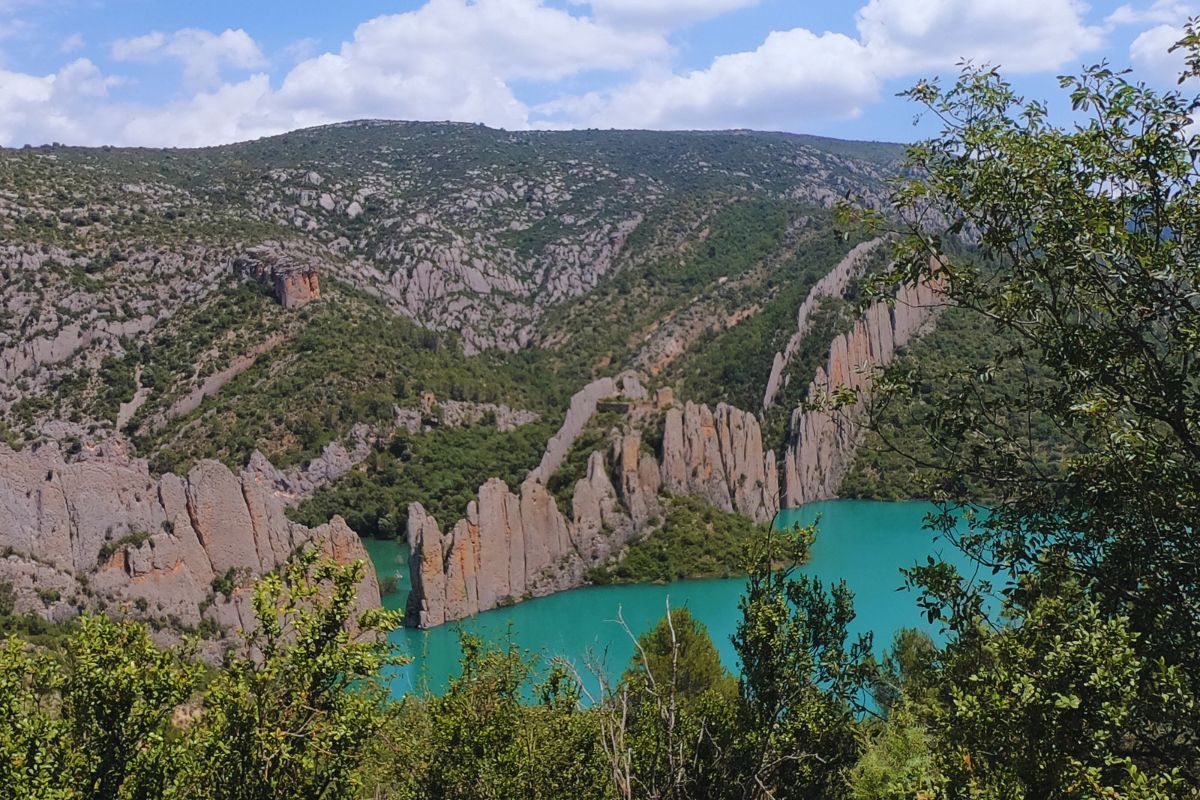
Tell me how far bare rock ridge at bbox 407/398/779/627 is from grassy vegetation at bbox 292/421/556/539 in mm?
6037

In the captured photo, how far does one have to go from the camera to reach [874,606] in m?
30.0

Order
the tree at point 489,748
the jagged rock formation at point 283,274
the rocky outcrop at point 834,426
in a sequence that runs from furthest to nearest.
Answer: the jagged rock formation at point 283,274, the rocky outcrop at point 834,426, the tree at point 489,748

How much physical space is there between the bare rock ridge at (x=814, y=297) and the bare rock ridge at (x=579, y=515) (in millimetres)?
8915

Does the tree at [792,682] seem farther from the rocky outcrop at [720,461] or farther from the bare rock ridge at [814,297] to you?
the bare rock ridge at [814,297]

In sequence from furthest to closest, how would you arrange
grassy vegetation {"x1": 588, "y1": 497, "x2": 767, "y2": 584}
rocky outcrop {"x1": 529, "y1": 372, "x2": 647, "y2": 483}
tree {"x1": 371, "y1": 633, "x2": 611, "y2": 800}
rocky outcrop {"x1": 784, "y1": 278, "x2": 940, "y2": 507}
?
rocky outcrop {"x1": 784, "y1": 278, "x2": 940, "y2": 507}, rocky outcrop {"x1": 529, "y1": 372, "x2": 647, "y2": 483}, grassy vegetation {"x1": 588, "y1": 497, "x2": 767, "y2": 584}, tree {"x1": 371, "y1": 633, "x2": 611, "y2": 800}

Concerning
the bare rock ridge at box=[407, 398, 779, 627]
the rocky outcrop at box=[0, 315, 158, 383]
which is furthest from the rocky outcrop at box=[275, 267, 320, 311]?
the bare rock ridge at box=[407, 398, 779, 627]

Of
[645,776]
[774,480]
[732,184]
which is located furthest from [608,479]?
[732,184]

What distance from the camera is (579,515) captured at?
114 ft

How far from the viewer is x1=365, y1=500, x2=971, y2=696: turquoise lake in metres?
25.5

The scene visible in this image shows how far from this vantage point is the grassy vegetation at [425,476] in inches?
1604

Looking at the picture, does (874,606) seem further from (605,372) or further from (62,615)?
(605,372)

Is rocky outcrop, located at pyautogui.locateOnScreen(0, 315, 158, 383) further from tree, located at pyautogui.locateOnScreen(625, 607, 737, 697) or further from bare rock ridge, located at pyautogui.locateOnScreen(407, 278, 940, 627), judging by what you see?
tree, located at pyautogui.locateOnScreen(625, 607, 737, 697)

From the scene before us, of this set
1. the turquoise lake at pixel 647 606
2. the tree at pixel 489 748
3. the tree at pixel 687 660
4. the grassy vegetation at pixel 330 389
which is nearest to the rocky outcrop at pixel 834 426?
the turquoise lake at pixel 647 606

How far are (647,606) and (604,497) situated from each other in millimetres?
5776
